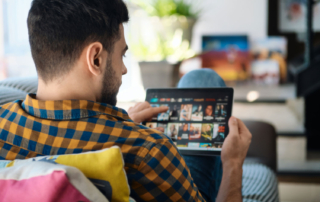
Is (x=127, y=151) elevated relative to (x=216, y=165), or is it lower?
elevated

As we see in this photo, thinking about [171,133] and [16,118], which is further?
[171,133]

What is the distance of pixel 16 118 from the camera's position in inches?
22.4

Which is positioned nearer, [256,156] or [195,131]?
[195,131]

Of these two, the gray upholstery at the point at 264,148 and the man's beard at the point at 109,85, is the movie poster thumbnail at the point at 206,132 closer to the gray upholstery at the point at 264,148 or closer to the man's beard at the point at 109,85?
the man's beard at the point at 109,85

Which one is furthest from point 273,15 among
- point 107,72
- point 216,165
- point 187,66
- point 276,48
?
point 107,72

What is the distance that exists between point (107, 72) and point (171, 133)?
329mm

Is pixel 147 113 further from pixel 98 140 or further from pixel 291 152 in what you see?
pixel 291 152

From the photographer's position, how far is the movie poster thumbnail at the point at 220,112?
0.84 meters

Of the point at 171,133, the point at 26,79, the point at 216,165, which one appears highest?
the point at 26,79

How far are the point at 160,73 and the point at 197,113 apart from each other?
1.19m

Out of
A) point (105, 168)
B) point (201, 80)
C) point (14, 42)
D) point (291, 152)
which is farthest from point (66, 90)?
point (14, 42)

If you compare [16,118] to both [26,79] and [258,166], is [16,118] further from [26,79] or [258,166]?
[258,166]

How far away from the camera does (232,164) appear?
2.56ft

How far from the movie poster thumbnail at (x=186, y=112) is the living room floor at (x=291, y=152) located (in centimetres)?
123
